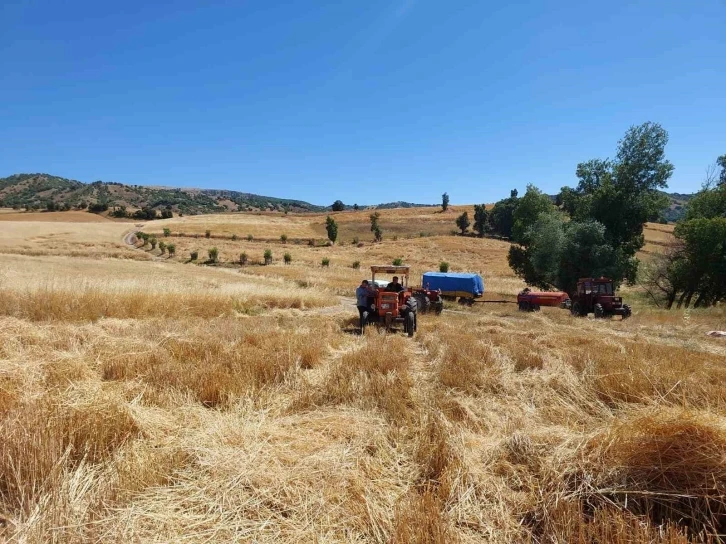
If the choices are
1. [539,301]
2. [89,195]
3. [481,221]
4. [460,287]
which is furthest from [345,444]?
[89,195]

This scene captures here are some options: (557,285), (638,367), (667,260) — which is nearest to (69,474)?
(638,367)

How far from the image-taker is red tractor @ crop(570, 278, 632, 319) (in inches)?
739

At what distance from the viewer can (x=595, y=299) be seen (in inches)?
758

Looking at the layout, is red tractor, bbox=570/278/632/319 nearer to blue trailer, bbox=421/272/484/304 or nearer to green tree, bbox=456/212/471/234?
blue trailer, bbox=421/272/484/304

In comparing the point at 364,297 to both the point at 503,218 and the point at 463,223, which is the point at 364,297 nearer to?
the point at 503,218

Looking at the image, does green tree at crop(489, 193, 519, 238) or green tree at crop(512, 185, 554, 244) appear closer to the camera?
green tree at crop(512, 185, 554, 244)

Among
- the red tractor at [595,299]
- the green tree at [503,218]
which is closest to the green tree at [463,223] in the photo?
the green tree at [503,218]

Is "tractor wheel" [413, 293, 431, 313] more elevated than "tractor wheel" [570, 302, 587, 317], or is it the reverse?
"tractor wheel" [413, 293, 431, 313]

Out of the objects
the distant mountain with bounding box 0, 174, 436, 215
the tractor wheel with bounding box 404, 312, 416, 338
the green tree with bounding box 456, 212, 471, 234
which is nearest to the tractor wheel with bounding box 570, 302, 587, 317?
the tractor wheel with bounding box 404, 312, 416, 338

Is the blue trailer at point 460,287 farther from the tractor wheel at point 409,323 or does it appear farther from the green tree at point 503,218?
the green tree at point 503,218

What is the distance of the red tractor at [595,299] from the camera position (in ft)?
61.6

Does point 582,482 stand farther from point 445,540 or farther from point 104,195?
point 104,195

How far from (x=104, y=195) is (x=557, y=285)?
188183 mm

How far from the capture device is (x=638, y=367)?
5.90 m
